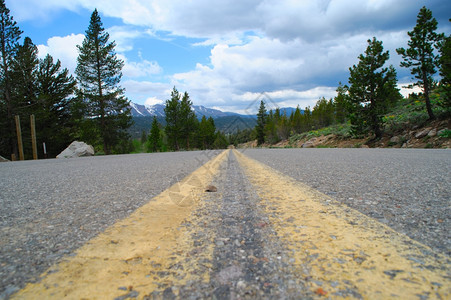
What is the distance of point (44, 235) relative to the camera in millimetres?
1317

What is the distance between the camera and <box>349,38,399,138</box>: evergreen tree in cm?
1809

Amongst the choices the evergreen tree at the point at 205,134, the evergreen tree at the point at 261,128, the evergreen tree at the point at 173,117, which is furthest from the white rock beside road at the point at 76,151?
the evergreen tree at the point at 261,128

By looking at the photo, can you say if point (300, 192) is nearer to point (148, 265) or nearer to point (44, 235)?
point (148, 265)

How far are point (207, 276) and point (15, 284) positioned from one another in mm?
706

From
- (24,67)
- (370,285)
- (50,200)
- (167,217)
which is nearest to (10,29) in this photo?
(24,67)

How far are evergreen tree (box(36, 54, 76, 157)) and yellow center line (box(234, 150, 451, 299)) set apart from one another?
2772cm

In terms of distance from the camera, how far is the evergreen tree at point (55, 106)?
75.6 feet

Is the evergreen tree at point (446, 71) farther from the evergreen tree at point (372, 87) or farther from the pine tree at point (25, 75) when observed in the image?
the pine tree at point (25, 75)

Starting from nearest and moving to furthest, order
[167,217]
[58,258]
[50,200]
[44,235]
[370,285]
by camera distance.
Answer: [370,285] → [58,258] → [44,235] → [167,217] → [50,200]

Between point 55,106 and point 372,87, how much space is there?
31666mm

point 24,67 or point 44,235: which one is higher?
point 24,67

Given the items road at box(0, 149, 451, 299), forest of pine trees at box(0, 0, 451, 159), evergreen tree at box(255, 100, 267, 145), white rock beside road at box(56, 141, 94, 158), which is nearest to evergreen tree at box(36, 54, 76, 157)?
forest of pine trees at box(0, 0, 451, 159)

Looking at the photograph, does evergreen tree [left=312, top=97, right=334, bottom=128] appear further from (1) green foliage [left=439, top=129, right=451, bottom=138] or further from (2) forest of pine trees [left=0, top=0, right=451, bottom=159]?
(1) green foliage [left=439, top=129, right=451, bottom=138]

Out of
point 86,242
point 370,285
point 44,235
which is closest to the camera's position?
point 370,285
